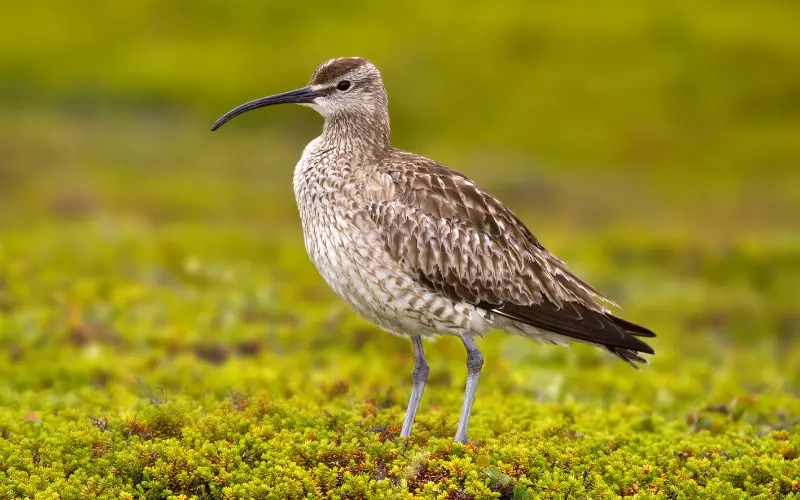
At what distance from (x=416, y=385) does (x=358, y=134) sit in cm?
248

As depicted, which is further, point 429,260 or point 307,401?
point 307,401

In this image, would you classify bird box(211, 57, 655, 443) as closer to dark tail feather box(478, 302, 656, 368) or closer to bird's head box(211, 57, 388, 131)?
dark tail feather box(478, 302, 656, 368)

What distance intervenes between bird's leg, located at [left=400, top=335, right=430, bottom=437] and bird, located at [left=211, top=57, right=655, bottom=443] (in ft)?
0.04

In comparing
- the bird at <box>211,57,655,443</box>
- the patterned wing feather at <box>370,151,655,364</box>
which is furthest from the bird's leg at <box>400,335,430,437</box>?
the patterned wing feather at <box>370,151,655,364</box>

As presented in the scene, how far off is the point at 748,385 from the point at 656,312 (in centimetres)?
526

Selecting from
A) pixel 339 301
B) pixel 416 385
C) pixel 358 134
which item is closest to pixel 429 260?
pixel 416 385

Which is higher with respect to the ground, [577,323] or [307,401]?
[577,323]

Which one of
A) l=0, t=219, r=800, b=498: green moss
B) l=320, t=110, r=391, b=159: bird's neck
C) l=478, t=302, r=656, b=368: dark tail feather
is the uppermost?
l=320, t=110, r=391, b=159: bird's neck

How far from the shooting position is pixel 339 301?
709 inches

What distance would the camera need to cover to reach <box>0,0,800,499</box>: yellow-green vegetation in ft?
28.3

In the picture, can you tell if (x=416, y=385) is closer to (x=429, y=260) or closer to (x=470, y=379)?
(x=470, y=379)

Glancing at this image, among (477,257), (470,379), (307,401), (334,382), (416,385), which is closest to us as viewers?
(470,379)

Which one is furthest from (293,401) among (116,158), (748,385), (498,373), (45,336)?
(116,158)

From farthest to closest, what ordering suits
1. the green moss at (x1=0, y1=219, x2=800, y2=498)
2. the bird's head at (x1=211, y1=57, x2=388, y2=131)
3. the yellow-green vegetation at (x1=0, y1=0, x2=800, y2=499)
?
the bird's head at (x1=211, y1=57, x2=388, y2=131) < the yellow-green vegetation at (x1=0, y1=0, x2=800, y2=499) < the green moss at (x1=0, y1=219, x2=800, y2=498)
